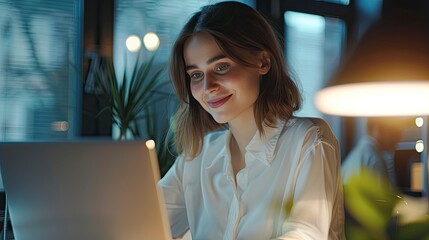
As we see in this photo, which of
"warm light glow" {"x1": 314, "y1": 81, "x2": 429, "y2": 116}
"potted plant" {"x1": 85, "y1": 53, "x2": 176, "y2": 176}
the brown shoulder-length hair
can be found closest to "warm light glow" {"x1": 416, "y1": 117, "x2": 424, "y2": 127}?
"potted plant" {"x1": 85, "y1": 53, "x2": 176, "y2": 176}

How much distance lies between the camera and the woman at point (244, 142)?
1.58 metres

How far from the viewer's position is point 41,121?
11.0ft

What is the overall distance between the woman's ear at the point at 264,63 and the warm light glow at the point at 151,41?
2028 mm

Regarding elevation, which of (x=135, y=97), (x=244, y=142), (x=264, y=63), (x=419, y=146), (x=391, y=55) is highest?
(x=391, y=55)

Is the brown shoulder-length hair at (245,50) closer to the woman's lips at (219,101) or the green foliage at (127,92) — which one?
the woman's lips at (219,101)

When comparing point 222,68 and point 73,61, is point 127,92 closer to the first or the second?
point 73,61

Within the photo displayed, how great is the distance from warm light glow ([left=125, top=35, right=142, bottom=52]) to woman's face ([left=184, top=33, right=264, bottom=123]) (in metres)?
1.95

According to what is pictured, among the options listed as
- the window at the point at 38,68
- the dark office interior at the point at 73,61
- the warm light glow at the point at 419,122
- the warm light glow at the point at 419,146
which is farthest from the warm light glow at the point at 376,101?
the warm light glow at the point at 419,146

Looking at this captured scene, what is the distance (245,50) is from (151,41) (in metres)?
2.09

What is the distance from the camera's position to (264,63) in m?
1.75

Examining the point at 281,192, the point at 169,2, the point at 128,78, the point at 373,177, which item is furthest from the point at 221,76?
the point at 169,2

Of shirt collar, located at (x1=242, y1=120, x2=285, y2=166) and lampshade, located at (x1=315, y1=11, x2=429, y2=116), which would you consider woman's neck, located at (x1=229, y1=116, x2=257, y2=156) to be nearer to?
shirt collar, located at (x1=242, y1=120, x2=285, y2=166)

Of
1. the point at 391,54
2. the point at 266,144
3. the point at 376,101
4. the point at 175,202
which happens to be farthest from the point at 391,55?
the point at 175,202

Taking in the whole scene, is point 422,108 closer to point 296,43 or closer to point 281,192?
point 281,192
